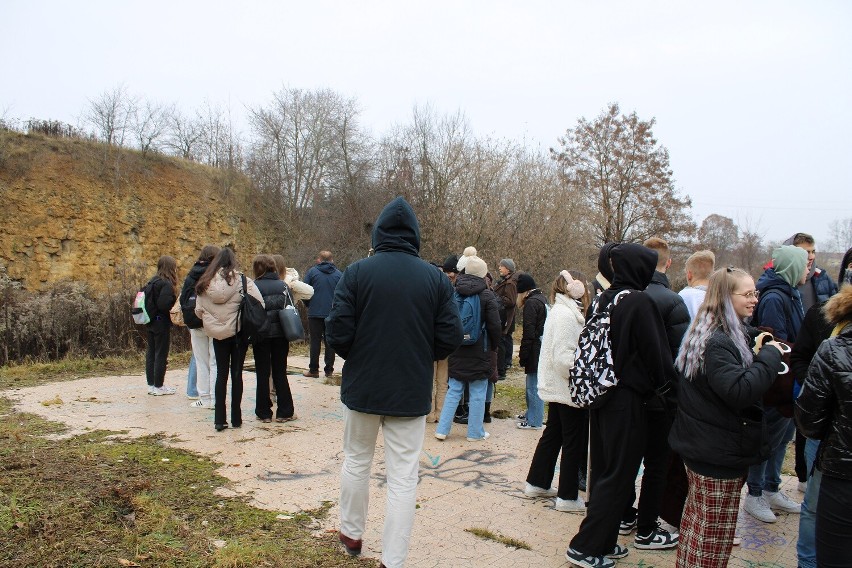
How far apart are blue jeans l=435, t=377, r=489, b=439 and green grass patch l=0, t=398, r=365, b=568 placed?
232 centimetres

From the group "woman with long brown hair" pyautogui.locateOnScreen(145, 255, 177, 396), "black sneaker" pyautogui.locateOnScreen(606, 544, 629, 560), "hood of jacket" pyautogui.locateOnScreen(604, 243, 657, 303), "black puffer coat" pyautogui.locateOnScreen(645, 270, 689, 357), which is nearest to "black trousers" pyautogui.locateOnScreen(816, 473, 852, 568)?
"black sneaker" pyautogui.locateOnScreen(606, 544, 629, 560)

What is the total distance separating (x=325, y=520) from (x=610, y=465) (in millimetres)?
2001

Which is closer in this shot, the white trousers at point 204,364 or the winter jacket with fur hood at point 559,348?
the winter jacket with fur hood at point 559,348

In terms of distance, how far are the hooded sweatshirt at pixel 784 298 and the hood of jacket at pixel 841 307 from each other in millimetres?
2079

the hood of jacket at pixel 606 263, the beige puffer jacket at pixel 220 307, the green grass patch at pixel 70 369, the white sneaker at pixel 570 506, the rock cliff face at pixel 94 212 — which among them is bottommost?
the white sneaker at pixel 570 506

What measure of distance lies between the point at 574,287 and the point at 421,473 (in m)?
2.10

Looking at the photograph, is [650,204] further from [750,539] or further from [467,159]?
[750,539]

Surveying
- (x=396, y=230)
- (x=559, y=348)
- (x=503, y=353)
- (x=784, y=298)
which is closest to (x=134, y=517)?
(x=396, y=230)

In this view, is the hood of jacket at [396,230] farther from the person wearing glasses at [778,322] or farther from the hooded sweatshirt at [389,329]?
the person wearing glasses at [778,322]

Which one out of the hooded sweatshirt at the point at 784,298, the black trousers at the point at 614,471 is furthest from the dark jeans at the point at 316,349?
the black trousers at the point at 614,471

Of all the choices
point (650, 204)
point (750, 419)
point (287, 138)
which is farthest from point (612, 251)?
point (650, 204)

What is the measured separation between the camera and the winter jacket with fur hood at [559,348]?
4.89 metres

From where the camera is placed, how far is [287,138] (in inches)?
1419

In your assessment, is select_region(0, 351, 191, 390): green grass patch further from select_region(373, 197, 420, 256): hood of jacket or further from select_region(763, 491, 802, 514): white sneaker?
select_region(763, 491, 802, 514): white sneaker
